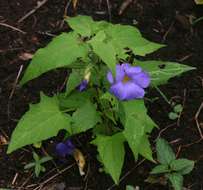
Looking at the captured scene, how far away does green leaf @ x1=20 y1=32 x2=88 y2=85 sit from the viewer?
1.95 meters

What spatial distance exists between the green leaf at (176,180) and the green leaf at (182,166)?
0.03m

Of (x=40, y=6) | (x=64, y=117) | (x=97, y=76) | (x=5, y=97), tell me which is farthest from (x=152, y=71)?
(x=40, y=6)

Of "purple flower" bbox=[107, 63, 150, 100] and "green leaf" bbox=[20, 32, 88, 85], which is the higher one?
"green leaf" bbox=[20, 32, 88, 85]

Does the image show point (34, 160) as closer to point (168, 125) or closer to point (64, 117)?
point (64, 117)

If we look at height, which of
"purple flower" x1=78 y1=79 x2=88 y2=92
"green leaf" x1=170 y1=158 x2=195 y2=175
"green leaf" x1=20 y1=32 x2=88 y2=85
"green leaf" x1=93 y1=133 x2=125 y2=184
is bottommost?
"green leaf" x1=170 y1=158 x2=195 y2=175

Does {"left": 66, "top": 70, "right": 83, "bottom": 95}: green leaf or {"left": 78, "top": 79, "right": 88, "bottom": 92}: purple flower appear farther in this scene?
{"left": 66, "top": 70, "right": 83, "bottom": 95}: green leaf

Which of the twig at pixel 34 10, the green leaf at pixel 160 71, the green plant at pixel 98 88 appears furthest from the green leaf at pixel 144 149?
the twig at pixel 34 10

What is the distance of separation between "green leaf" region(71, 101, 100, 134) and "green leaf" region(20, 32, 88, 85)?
0.25 metres

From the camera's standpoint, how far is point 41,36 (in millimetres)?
2885

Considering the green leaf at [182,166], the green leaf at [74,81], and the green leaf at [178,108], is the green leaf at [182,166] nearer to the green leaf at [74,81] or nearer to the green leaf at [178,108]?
the green leaf at [178,108]

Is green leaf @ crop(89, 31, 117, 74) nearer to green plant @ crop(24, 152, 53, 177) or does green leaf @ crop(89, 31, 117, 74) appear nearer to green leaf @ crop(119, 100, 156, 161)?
green leaf @ crop(119, 100, 156, 161)

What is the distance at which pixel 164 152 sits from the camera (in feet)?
7.64

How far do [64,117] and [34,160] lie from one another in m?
0.35

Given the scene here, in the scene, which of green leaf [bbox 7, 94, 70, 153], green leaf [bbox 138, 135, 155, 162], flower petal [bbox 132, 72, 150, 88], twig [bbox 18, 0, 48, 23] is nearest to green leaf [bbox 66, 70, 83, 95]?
green leaf [bbox 7, 94, 70, 153]
